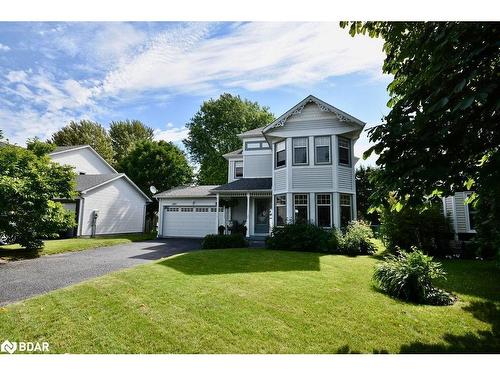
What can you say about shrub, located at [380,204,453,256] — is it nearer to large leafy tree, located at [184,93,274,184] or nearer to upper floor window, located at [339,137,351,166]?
upper floor window, located at [339,137,351,166]

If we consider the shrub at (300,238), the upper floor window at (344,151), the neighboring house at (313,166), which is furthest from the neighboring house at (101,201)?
the upper floor window at (344,151)

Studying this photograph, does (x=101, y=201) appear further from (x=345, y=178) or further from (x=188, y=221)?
(x=345, y=178)

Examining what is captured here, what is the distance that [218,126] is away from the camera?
3541cm

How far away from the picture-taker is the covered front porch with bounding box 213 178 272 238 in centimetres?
1602

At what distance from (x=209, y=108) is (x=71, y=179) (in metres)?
26.2

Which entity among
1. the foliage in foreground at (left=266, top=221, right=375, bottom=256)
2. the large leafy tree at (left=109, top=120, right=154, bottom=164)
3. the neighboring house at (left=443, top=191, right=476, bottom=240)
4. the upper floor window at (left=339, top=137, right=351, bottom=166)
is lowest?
the foliage in foreground at (left=266, top=221, right=375, bottom=256)

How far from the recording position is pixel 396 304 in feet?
16.6

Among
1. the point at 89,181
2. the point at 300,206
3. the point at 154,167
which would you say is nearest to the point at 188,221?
the point at 89,181

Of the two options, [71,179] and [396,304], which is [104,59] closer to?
[396,304]

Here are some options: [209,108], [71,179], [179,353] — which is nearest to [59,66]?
[179,353]

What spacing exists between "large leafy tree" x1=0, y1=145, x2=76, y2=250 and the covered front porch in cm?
770

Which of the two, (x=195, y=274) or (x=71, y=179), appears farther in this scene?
(x=71, y=179)

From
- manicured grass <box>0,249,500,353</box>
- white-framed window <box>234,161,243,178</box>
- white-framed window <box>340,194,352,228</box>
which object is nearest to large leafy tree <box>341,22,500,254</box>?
manicured grass <box>0,249,500,353</box>

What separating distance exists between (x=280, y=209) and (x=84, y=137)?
2916 centimetres
